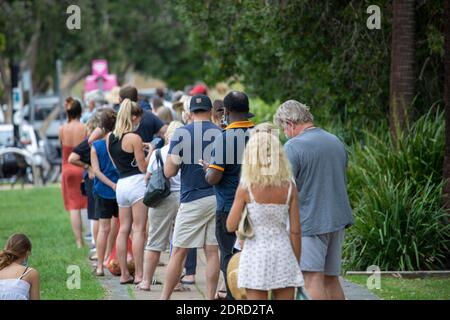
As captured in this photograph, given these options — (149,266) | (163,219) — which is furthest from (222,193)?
(149,266)

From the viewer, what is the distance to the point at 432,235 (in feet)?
40.4

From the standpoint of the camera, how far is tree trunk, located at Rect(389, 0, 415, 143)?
44.9 feet

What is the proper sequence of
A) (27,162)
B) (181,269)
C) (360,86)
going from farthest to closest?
(27,162) < (360,86) < (181,269)

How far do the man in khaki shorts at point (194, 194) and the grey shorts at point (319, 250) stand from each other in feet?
5.10

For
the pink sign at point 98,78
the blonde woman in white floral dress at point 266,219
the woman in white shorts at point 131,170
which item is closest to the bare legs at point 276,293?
the blonde woman in white floral dress at point 266,219

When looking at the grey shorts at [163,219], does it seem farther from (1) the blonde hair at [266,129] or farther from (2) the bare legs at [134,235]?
(1) the blonde hair at [266,129]

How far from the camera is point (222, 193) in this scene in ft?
30.8

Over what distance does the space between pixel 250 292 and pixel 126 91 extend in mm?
4933

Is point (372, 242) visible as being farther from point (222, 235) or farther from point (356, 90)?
point (356, 90)

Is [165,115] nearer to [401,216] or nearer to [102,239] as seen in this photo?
[102,239]

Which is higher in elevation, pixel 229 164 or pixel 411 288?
pixel 229 164

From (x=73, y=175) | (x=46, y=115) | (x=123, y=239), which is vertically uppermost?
(x=73, y=175)

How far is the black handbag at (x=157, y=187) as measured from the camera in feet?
35.1

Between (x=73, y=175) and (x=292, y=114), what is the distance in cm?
699
